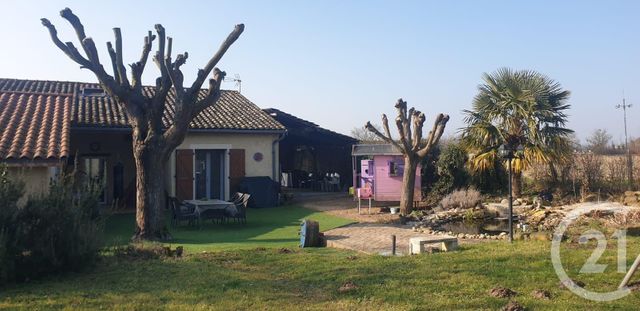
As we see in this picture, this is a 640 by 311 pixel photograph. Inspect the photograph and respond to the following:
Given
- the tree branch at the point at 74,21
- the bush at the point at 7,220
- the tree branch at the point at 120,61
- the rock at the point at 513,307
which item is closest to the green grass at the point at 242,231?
the bush at the point at 7,220

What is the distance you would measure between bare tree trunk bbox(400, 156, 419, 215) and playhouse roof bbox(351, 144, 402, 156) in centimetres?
134

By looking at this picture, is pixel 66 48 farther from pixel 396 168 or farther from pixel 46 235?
pixel 396 168

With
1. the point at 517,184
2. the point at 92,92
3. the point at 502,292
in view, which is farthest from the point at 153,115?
the point at 517,184

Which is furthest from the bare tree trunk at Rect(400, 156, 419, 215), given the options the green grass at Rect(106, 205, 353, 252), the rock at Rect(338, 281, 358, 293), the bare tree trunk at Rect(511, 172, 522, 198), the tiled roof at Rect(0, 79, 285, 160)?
the rock at Rect(338, 281, 358, 293)

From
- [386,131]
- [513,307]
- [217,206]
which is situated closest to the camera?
[513,307]

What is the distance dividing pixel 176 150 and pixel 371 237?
8.73 m

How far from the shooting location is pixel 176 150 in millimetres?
18109

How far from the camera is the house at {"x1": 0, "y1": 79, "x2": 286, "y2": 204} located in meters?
15.7

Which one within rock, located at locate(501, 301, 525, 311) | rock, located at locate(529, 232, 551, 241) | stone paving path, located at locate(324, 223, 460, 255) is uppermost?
rock, located at locate(529, 232, 551, 241)

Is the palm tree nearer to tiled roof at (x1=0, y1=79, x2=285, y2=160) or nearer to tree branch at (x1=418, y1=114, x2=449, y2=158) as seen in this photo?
tree branch at (x1=418, y1=114, x2=449, y2=158)

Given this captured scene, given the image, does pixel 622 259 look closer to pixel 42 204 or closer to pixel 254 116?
pixel 42 204

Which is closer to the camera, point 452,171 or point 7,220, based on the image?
point 7,220

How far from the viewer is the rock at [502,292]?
5.60 metres

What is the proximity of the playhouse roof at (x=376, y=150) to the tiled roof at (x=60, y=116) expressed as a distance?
3.05 meters
